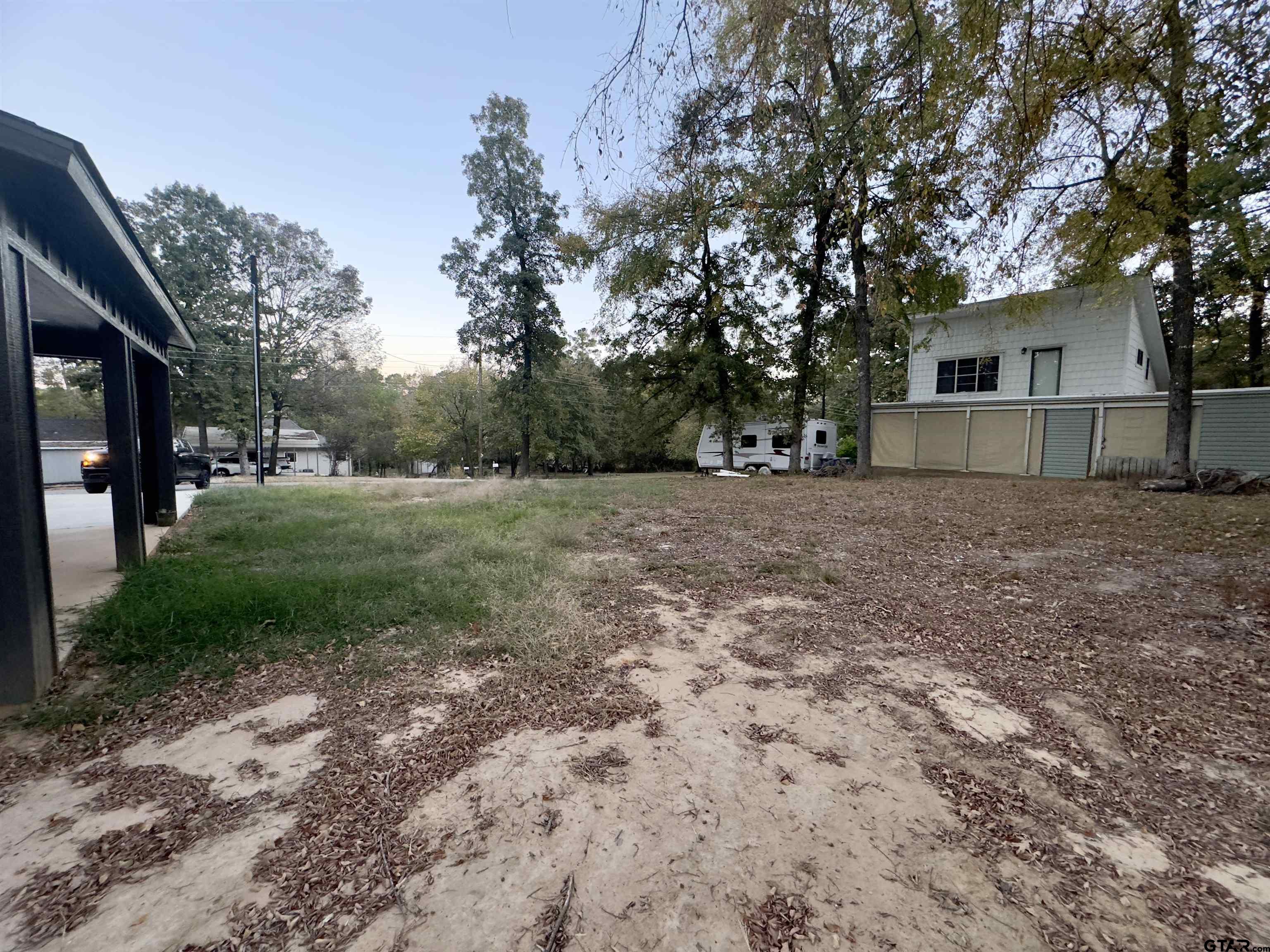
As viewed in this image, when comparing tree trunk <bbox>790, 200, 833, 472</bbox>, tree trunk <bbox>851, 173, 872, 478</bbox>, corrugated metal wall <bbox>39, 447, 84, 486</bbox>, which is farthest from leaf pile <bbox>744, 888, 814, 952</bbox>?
corrugated metal wall <bbox>39, 447, 84, 486</bbox>

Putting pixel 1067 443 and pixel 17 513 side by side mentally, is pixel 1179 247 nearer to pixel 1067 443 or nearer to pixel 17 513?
pixel 1067 443

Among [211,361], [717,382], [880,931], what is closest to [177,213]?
[211,361]

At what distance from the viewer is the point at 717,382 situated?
1828 cm

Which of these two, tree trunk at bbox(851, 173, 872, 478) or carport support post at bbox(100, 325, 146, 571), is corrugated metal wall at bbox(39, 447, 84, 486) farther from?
tree trunk at bbox(851, 173, 872, 478)

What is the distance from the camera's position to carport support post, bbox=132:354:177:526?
7.75 m

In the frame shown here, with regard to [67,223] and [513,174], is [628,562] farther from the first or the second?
[513,174]

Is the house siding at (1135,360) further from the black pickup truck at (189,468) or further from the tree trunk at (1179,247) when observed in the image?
the black pickup truck at (189,468)

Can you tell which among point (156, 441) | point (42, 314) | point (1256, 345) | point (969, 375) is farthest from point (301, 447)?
point (1256, 345)

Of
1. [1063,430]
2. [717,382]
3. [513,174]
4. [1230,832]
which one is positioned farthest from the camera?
[513,174]

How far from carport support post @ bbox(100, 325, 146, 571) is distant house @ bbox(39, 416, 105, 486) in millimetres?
Answer: 13344

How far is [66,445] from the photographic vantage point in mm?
18750

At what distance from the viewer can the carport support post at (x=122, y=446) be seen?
514cm

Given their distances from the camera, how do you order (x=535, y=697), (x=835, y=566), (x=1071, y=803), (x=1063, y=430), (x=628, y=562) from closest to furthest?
(x=1071, y=803) < (x=535, y=697) < (x=835, y=566) < (x=628, y=562) < (x=1063, y=430)

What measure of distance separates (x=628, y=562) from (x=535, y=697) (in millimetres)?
2926
